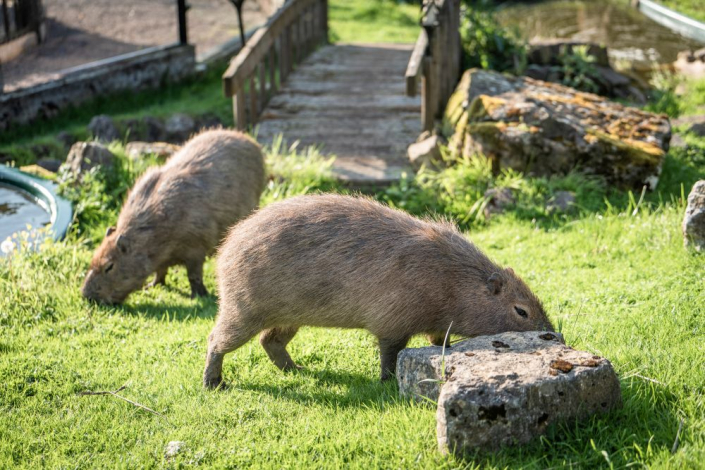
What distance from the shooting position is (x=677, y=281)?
554 cm

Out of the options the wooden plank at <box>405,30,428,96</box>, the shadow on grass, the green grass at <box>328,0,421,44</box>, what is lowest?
the shadow on grass

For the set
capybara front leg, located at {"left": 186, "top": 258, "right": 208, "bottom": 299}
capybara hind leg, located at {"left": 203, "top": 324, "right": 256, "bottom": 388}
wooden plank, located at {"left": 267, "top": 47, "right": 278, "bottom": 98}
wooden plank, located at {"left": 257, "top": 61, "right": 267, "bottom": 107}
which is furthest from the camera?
wooden plank, located at {"left": 267, "top": 47, "right": 278, "bottom": 98}

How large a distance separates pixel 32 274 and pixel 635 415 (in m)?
5.08

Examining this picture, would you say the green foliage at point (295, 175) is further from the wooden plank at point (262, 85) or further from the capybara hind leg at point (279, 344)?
the capybara hind leg at point (279, 344)

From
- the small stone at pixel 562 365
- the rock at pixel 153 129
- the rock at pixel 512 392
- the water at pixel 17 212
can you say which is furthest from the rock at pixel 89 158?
the small stone at pixel 562 365

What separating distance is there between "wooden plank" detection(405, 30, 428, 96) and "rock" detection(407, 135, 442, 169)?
0.61 meters

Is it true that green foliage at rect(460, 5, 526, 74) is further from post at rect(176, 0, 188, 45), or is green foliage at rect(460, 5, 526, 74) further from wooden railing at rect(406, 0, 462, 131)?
post at rect(176, 0, 188, 45)

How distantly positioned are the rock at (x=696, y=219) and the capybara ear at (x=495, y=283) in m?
2.01

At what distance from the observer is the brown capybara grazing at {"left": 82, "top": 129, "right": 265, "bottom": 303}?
22.1 feet

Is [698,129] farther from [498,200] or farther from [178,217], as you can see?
[178,217]

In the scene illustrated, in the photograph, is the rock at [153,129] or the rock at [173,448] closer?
the rock at [173,448]

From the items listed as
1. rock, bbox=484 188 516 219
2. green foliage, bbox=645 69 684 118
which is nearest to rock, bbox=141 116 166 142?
rock, bbox=484 188 516 219

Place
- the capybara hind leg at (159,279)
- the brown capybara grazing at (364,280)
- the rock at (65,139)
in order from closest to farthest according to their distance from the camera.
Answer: the brown capybara grazing at (364,280) → the capybara hind leg at (159,279) → the rock at (65,139)

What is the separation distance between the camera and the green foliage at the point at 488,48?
11728 mm
